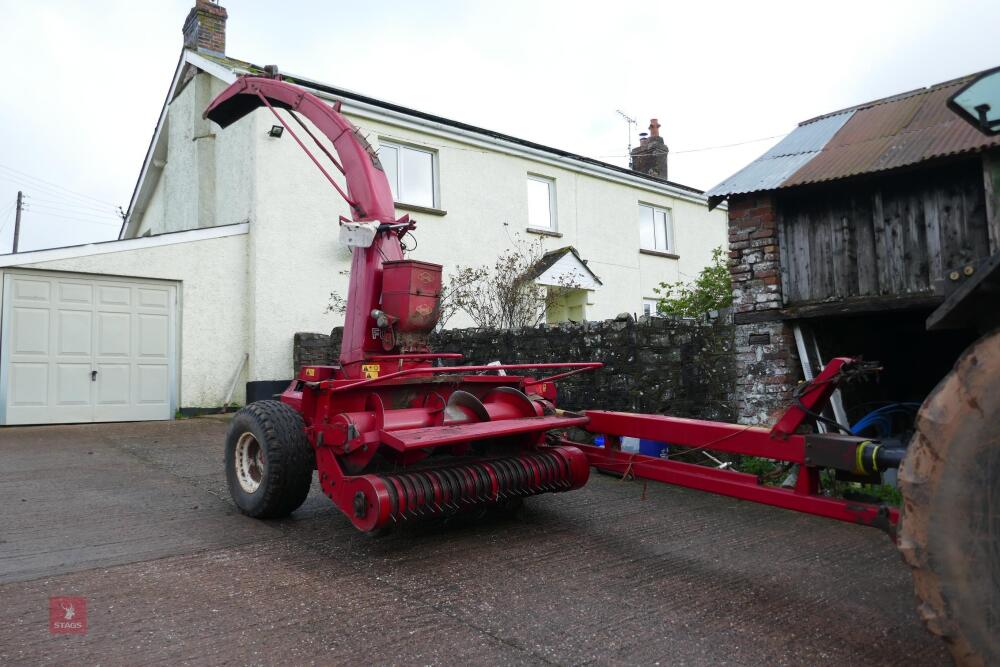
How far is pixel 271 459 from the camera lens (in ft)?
13.9

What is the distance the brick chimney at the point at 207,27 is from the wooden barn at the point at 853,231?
10.6m

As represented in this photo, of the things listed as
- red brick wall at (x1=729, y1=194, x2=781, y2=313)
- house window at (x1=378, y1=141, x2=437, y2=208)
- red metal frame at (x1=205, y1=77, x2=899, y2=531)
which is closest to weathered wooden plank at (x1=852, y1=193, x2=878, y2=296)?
red brick wall at (x1=729, y1=194, x2=781, y2=313)

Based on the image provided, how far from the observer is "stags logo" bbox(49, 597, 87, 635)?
287cm

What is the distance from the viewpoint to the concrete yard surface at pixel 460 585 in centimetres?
271

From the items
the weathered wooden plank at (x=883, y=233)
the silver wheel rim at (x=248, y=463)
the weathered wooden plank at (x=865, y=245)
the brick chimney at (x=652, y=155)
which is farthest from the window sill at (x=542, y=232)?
the silver wheel rim at (x=248, y=463)

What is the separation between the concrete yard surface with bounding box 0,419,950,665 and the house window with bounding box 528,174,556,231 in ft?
32.4

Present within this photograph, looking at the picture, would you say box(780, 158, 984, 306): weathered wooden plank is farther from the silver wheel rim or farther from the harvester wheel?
the silver wheel rim

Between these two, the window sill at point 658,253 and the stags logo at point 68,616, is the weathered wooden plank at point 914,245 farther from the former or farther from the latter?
the window sill at point 658,253

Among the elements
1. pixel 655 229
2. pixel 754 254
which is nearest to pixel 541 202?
pixel 655 229

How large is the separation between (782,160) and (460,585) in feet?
17.8

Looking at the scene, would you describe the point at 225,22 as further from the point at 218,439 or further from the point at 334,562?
the point at 334,562

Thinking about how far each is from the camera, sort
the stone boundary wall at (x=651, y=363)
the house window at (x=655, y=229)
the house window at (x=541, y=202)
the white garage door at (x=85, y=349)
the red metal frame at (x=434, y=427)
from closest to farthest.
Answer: the red metal frame at (x=434, y=427) → the stone boundary wall at (x=651, y=363) → the white garage door at (x=85, y=349) → the house window at (x=541, y=202) → the house window at (x=655, y=229)

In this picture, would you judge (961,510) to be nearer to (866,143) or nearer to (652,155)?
(866,143)

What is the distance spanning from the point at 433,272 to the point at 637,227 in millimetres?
12051
